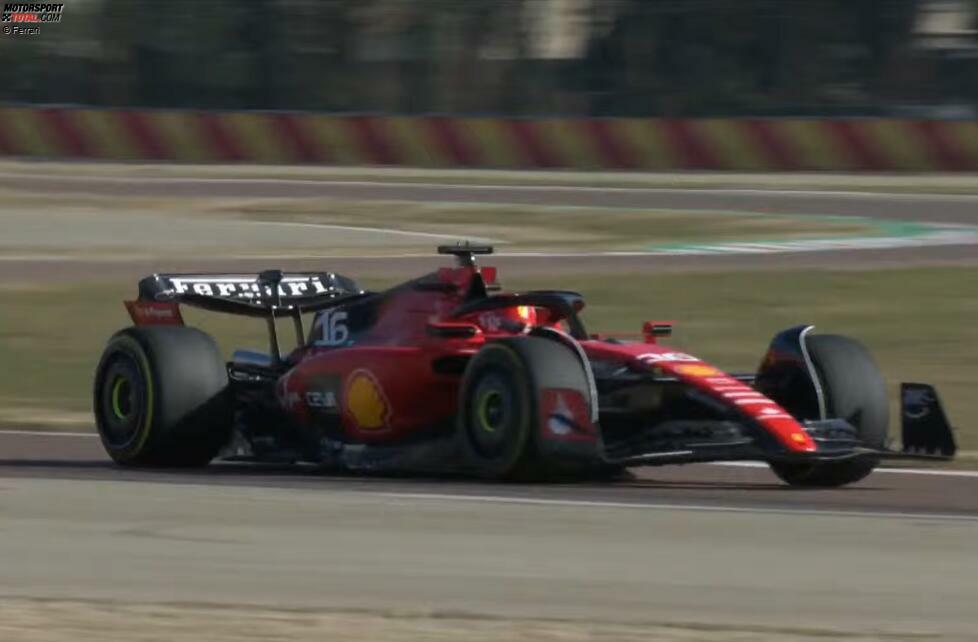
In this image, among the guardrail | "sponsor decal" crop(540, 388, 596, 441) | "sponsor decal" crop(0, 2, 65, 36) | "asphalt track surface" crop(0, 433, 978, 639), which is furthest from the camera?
"sponsor decal" crop(0, 2, 65, 36)

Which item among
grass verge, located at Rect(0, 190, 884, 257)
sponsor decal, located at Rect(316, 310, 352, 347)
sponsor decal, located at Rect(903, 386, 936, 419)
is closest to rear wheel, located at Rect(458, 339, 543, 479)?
sponsor decal, located at Rect(316, 310, 352, 347)

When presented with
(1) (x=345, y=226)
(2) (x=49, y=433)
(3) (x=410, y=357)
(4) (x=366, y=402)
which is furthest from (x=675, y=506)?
(1) (x=345, y=226)

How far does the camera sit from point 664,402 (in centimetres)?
1013

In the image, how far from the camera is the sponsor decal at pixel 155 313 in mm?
12023

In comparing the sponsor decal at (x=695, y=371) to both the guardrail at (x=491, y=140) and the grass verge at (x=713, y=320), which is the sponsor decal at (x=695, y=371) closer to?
the grass verge at (x=713, y=320)

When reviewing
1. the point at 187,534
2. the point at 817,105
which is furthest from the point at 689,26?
the point at 187,534

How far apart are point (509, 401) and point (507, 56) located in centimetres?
4014

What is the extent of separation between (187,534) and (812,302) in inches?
537

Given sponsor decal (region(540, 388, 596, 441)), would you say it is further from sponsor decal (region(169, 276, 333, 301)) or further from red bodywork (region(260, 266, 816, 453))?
sponsor decal (region(169, 276, 333, 301))

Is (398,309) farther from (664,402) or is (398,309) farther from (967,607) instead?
(967,607)

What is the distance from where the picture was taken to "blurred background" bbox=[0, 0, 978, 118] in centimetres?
4597

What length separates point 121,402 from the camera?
11602mm

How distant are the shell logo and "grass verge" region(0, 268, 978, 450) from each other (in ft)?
12.4

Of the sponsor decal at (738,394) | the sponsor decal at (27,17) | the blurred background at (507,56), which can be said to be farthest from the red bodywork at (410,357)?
the sponsor decal at (27,17)
